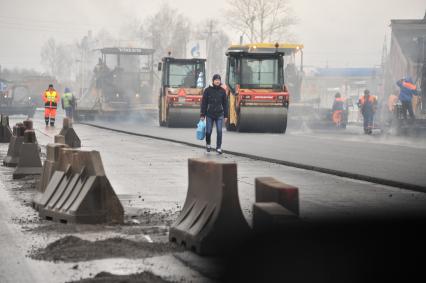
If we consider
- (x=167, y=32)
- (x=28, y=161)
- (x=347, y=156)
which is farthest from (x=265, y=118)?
(x=167, y=32)

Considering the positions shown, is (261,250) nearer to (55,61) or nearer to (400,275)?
(400,275)

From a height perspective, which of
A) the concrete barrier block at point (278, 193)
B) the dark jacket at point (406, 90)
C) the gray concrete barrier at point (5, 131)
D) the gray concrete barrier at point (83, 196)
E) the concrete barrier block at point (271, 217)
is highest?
the dark jacket at point (406, 90)

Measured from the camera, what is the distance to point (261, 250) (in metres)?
6.36

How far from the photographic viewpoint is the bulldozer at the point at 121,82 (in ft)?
165

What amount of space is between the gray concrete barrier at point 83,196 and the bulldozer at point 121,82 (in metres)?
38.4

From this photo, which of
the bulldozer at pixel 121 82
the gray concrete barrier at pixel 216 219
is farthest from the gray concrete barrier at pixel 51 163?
the bulldozer at pixel 121 82

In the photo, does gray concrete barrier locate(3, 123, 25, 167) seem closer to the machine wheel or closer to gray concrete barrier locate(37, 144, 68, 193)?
gray concrete barrier locate(37, 144, 68, 193)

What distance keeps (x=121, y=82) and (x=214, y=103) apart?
29275mm

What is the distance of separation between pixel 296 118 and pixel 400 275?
38178 millimetres

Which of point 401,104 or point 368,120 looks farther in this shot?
point 368,120

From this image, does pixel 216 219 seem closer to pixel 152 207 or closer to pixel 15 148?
pixel 152 207

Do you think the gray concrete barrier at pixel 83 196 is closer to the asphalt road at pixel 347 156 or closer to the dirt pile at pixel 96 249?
the dirt pile at pixel 96 249

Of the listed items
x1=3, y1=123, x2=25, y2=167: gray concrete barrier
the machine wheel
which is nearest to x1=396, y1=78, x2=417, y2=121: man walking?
the machine wheel

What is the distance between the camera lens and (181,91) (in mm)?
39812
